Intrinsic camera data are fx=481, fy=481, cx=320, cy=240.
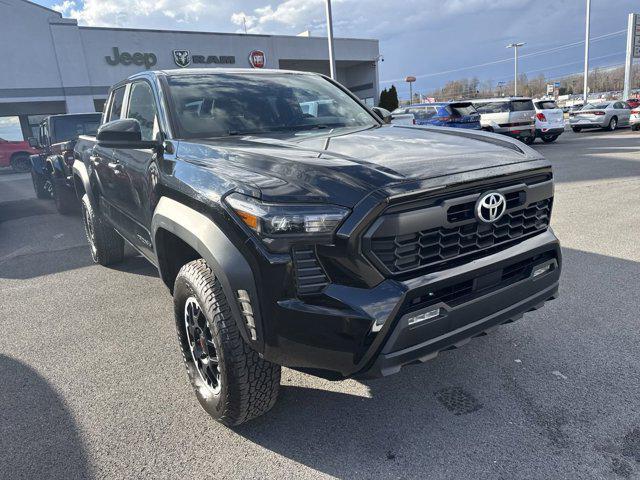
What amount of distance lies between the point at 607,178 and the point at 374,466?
9.39 meters

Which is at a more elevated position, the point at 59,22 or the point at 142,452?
the point at 59,22

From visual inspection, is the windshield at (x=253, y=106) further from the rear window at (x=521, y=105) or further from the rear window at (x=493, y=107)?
the rear window at (x=521, y=105)

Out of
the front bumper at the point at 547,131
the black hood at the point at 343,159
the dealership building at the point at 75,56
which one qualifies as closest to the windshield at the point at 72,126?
the black hood at the point at 343,159

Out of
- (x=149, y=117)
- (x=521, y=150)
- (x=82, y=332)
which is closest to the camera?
(x=521, y=150)

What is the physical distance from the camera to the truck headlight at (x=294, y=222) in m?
1.97

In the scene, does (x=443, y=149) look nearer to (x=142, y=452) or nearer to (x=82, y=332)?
(x=142, y=452)

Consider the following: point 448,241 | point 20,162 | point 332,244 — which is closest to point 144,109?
point 332,244

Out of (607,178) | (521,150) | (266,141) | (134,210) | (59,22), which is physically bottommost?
(607,178)

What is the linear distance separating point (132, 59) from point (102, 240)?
25.3m

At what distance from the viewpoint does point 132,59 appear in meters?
27.0

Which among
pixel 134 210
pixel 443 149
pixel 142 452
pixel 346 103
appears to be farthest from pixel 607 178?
pixel 142 452

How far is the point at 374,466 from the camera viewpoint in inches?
88.7

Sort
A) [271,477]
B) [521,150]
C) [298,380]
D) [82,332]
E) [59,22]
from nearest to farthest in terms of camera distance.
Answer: [271,477] < [521,150] < [298,380] < [82,332] < [59,22]

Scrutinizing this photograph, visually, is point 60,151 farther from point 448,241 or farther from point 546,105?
point 546,105
